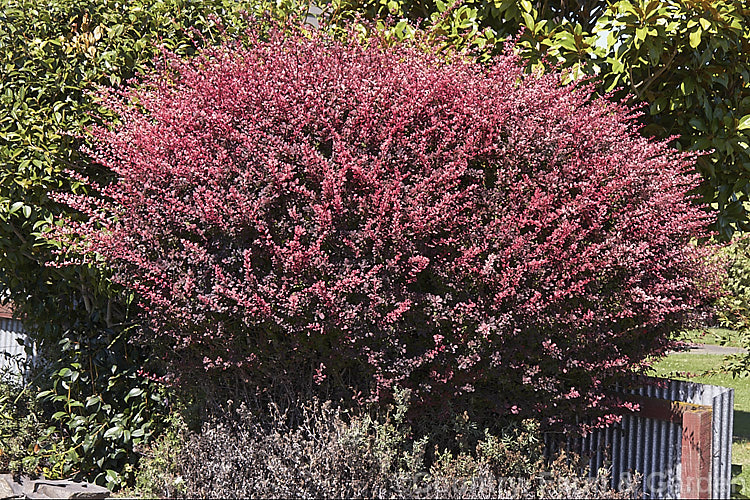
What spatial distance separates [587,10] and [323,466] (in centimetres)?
444

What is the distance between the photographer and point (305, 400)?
442 cm

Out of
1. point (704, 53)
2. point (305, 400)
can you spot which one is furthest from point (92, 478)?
point (704, 53)

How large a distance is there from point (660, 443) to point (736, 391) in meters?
8.87

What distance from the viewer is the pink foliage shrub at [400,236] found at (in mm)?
4164

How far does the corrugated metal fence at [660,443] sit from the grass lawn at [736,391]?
407mm

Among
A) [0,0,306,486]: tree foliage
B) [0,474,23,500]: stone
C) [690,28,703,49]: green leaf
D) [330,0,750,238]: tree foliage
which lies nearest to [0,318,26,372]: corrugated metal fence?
[0,0,306,486]: tree foliage

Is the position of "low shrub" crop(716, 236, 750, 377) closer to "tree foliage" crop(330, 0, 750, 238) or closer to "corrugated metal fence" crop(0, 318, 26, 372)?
"tree foliage" crop(330, 0, 750, 238)

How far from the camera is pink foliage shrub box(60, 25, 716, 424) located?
13.7ft

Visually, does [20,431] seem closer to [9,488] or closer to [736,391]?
[9,488]

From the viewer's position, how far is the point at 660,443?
4.62 m

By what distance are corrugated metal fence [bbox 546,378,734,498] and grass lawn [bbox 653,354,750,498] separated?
407 millimetres

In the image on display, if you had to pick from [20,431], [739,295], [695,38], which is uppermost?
[695,38]

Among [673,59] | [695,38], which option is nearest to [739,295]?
[673,59]

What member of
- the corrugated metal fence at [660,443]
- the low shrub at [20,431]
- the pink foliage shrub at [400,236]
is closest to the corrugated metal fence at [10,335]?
the low shrub at [20,431]
